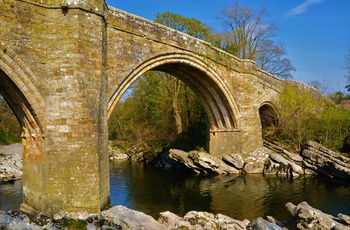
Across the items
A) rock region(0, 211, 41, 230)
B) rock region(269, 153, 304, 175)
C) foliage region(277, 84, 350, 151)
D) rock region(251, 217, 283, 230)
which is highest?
foliage region(277, 84, 350, 151)

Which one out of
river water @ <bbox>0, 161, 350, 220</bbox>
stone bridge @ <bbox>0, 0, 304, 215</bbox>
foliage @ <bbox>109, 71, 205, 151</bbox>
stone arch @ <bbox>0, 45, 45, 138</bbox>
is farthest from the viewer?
foliage @ <bbox>109, 71, 205, 151</bbox>

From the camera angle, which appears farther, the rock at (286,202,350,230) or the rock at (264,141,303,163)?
the rock at (264,141,303,163)

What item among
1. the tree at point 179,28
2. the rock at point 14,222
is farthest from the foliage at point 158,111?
the rock at point 14,222

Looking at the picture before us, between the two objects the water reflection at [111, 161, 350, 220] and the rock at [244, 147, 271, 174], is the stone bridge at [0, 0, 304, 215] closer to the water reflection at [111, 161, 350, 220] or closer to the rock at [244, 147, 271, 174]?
the water reflection at [111, 161, 350, 220]

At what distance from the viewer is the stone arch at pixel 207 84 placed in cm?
1405

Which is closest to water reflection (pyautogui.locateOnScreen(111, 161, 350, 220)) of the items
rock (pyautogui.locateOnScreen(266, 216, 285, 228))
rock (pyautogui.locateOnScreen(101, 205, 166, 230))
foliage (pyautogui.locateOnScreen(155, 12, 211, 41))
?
rock (pyautogui.locateOnScreen(266, 216, 285, 228))

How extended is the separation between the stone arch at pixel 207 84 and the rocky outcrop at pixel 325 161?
385 cm

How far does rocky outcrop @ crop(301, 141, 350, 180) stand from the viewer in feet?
45.9

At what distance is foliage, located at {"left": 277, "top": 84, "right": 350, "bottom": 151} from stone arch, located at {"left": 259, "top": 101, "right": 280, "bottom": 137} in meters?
0.51

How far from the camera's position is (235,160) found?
17.0m

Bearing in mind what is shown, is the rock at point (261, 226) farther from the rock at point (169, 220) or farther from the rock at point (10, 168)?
the rock at point (10, 168)

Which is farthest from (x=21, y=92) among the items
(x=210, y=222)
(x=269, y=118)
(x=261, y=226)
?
(x=269, y=118)

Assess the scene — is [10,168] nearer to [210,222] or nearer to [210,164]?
[210,164]

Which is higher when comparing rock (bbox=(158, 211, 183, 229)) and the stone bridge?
the stone bridge
